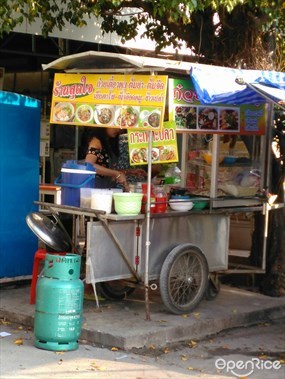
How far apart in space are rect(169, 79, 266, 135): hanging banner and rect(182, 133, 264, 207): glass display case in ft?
0.51

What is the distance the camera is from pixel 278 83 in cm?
671

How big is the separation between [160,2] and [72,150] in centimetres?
579

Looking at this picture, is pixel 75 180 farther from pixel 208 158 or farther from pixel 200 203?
pixel 208 158

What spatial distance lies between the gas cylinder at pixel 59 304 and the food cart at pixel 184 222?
54cm

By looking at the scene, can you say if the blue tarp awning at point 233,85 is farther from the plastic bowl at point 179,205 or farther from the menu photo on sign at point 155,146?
Answer: the plastic bowl at point 179,205

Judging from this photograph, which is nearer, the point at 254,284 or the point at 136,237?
the point at 136,237

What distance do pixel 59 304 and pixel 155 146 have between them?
179 cm

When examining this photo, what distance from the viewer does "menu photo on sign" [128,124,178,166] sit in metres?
6.37

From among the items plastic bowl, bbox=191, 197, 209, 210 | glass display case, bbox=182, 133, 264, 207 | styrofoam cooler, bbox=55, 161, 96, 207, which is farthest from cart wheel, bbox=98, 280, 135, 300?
glass display case, bbox=182, 133, 264, 207

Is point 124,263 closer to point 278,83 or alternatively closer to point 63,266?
point 63,266

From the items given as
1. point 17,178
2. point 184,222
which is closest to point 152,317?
point 184,222

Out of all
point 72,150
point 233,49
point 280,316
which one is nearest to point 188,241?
point 280,316

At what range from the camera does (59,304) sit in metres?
5.57

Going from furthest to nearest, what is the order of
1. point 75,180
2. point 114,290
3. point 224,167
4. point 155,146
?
1. point 224,167
2. point 114,290
3. point 75,180
4. point 155,146
